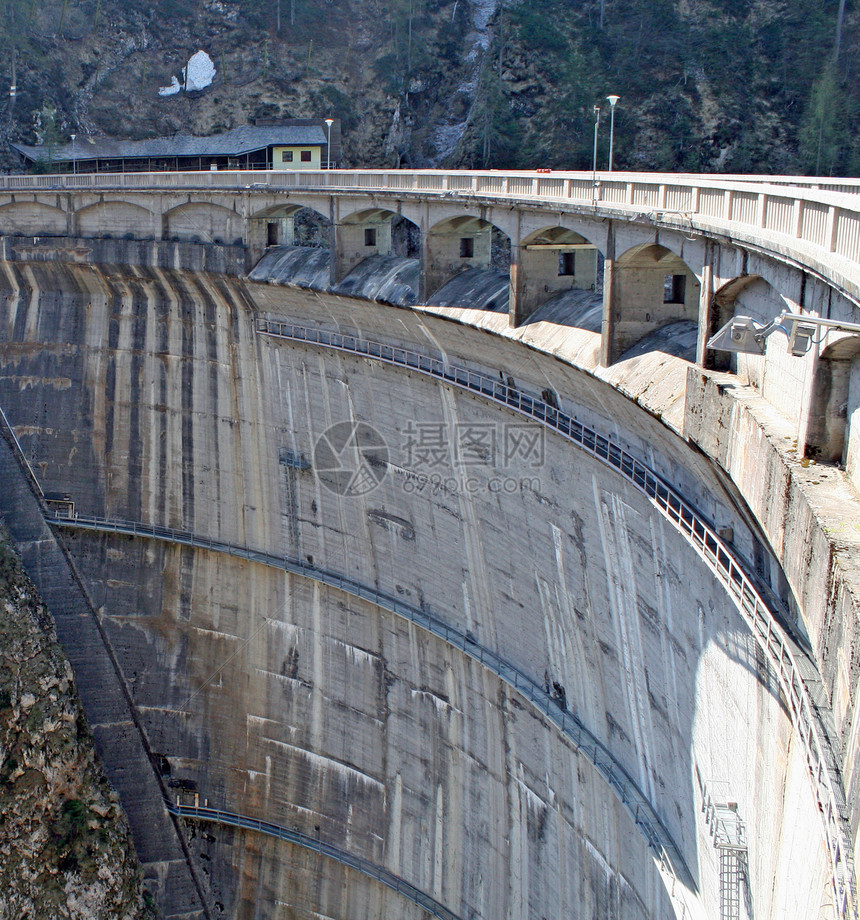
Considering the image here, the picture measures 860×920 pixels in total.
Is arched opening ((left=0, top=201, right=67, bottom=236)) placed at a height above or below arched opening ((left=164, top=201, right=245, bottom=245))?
above

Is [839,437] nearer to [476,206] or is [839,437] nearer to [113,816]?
[476,206]

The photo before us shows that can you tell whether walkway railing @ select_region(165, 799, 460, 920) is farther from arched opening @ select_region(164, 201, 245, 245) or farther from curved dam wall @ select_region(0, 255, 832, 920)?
arched opening @ select_region(164, 201, 245, 245)

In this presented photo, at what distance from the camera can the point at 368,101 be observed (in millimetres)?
62875

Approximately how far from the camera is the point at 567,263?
24281 millimetres

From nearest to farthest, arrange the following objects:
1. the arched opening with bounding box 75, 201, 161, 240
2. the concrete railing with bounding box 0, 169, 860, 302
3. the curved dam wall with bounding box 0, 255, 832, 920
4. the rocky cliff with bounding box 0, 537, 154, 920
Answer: the concrete railing with bounding box 0, 169, 860, 302
the curved dam wall with bounding box 0, 255, 832, 920
the rocky cliff with bounding box 0, 537, 154, 920
the arched opening with bounding box 75, 201, 161, 240

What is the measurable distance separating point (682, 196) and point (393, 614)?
15.4m

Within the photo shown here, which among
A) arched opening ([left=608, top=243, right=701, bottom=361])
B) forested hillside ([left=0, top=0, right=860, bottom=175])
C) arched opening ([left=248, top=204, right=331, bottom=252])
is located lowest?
arched opening ([left=608, top=243, right=701, bottom=361])

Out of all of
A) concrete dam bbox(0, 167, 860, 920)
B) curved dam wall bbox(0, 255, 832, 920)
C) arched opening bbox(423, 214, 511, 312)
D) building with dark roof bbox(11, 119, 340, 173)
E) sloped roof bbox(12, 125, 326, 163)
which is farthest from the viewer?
building with dark roof bbox(11, 119, 340, 173)

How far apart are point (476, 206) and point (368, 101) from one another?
1656 inches

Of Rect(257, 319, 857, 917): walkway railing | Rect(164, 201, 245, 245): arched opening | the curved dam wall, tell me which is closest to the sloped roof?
the curved dam wall

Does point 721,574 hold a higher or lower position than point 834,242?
lower

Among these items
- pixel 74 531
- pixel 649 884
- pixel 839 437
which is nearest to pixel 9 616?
pixel 74 531
